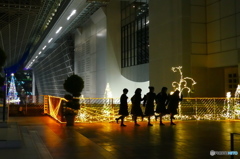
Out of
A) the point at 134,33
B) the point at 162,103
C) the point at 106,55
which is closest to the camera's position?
the point at 162,103

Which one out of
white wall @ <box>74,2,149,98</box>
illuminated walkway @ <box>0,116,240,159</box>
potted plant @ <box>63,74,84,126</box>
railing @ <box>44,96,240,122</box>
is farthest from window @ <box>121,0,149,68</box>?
illuminated walkway @ <box>0,116,240,159</box>

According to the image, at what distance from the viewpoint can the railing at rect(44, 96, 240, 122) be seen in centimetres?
1631

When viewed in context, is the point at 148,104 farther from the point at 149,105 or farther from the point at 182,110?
the point at 182,110

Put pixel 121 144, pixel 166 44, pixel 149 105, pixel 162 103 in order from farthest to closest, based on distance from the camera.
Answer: pixel 166 44, pixel 162 103, pixel 149 105, pixel 121 144

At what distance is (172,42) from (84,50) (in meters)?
24.2

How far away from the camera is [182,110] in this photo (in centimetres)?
1992

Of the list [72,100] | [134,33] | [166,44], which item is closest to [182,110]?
[166,44]

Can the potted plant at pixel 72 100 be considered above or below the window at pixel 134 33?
below

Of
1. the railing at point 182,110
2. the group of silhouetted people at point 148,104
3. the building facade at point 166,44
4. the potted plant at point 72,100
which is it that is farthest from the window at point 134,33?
the potted plant at point 72,100

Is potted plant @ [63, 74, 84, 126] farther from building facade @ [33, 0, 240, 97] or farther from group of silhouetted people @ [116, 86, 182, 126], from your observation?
building facade @ [33, 0, 240, 97]

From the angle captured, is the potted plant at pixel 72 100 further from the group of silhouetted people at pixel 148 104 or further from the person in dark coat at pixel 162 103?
the person in dark coat at pixel 162 103

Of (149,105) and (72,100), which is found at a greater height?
(72,100)

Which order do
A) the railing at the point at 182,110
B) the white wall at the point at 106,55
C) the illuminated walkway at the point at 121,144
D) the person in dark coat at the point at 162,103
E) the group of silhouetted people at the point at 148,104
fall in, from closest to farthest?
the illuminated walkway at the point at 121,144 < the group of silhouetted people at the point at 148,104 < the person in dark coat at the point at 162,103 < the railing at the point at 182,110 < the white wall at the point at 106,55

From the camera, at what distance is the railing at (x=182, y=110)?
16.3 metres
